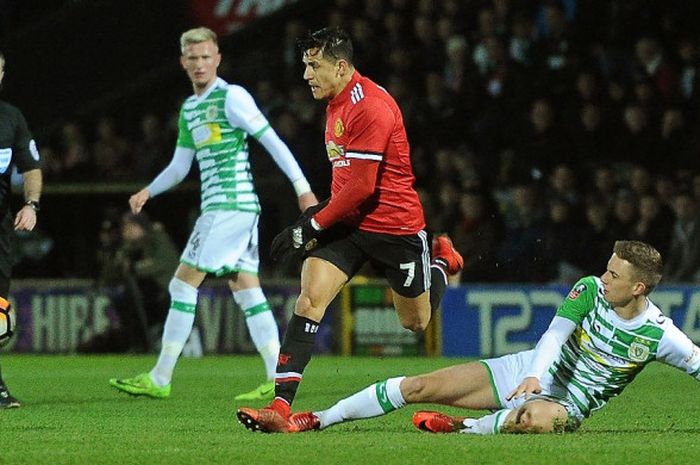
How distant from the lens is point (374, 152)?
24.1 ft

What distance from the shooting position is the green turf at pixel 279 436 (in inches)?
238

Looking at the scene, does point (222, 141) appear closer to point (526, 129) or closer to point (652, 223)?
point (652, 223)

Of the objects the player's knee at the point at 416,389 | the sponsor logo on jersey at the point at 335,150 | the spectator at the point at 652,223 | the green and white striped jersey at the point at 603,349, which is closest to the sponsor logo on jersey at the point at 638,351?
the green and white striped jersey at the point at 603,349

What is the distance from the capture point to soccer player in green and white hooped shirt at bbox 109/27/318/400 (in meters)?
9.53

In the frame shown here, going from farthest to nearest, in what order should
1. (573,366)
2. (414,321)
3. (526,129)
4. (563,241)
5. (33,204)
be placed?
(526,129)
(563,241)
(33,204)
(414,321)
(573,366)

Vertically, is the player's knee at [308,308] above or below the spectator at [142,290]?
above

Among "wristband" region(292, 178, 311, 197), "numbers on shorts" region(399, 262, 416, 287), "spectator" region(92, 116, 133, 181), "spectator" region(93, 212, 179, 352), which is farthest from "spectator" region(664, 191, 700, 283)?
"numbers on shorts" region(399, 262, 416, 287)

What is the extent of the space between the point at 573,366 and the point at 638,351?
31cm

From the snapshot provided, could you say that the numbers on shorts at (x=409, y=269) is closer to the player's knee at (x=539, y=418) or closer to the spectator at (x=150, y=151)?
the player's knee at (x=539, y=418)

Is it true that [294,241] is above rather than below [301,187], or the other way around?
below

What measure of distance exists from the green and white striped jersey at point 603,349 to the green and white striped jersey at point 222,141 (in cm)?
327

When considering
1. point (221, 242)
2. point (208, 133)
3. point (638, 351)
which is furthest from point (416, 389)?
point (208, 133)

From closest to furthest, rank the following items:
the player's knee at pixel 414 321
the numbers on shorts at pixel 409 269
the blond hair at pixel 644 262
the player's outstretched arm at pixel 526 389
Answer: the player's outstretched arm at pixel 526 389, the blond hair at pixel 644 262, the numbers on shorts at pixel 409 269, the player's knee at pixel 414 321

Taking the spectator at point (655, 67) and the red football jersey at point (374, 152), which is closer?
the red football jersey at point (374, 152)
